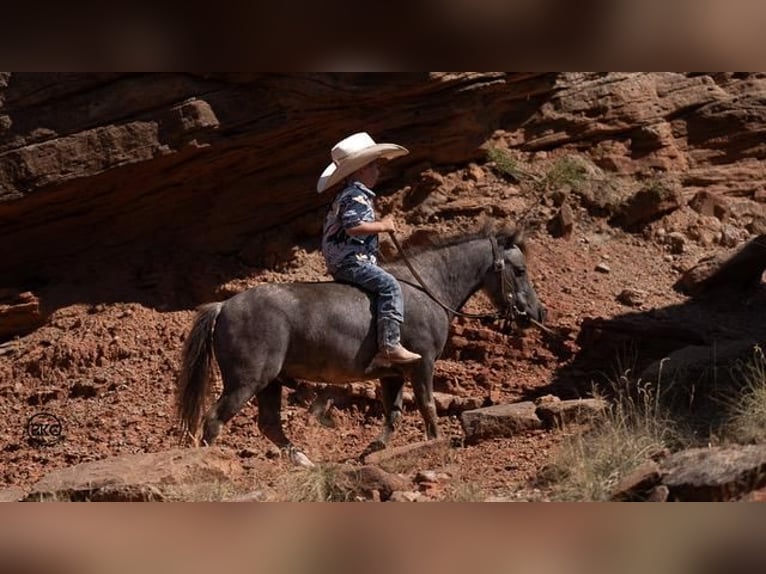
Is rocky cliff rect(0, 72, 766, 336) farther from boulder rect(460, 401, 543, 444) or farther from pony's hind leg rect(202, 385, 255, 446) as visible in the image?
boulder rect(460, 401, 543, 444)

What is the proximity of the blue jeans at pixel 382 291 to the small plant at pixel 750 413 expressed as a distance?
2.71 m

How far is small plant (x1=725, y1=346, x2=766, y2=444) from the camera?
23.9 feet

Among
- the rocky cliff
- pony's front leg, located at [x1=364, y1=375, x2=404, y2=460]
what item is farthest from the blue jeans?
the rocky cliff

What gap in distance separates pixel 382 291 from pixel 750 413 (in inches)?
123

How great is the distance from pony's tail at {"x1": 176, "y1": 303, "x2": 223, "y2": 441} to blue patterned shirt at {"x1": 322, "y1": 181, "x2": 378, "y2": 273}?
3.55ft

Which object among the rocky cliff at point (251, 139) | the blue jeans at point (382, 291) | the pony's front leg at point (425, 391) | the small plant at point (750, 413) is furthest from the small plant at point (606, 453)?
the rocky cliff at point (251, 139)

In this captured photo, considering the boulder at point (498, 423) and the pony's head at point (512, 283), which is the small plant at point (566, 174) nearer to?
the pony's head at point (512, 283)

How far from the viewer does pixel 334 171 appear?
369 inches

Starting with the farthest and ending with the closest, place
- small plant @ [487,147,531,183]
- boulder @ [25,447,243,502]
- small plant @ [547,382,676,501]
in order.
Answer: small plant @ [487,147,531,183] < boulder @ [25,447,243,502] < small plant @ [547,382,676,501]

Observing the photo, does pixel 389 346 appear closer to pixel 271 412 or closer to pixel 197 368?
pixel 271 412

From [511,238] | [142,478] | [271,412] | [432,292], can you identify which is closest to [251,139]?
[511,238]

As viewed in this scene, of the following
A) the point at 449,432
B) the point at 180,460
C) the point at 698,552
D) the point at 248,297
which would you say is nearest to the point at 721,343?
the point at 449,432

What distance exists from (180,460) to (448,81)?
23.0 ft

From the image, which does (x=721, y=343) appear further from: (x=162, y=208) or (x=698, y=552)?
(x=698, y=552)
